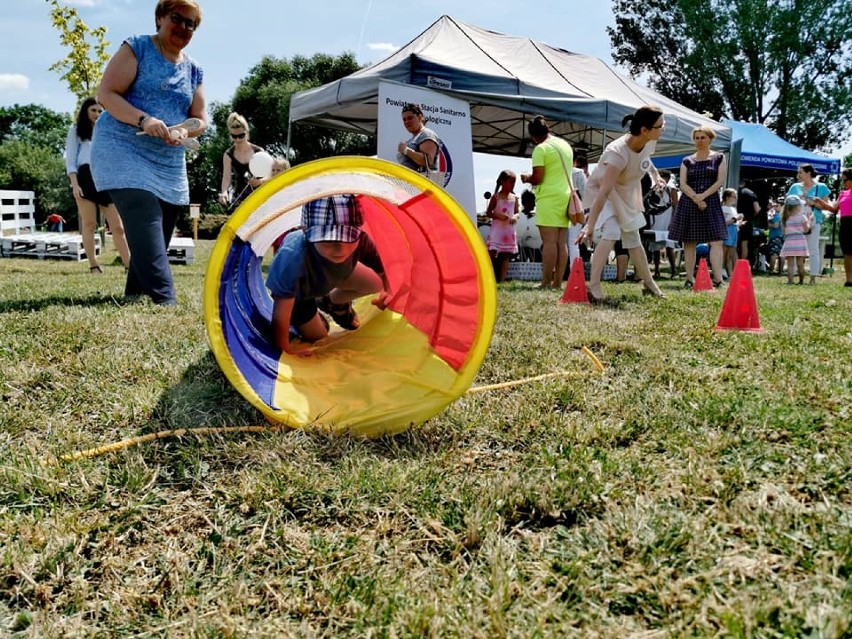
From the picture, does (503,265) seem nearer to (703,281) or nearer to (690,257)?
(690,257)

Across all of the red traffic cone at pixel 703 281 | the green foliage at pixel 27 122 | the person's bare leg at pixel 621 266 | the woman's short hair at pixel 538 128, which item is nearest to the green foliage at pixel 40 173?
the green foliage at pixel 27 122

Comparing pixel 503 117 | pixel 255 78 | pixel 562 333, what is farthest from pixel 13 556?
pixel 255 78

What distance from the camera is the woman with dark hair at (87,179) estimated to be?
21.5 ft

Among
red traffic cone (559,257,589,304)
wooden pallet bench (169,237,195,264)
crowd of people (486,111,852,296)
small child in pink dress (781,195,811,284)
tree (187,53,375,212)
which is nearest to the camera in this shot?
crowd of people (486,111,852,296)

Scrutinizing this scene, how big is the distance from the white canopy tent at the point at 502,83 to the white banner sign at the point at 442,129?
25 cm

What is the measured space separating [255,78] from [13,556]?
37388 mm

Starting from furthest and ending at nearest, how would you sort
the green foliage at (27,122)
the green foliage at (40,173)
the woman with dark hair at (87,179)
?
1. the green foliage at (27,122)
2. the green foliage at (40,173)
3. the woman with dark hair at (87,179)

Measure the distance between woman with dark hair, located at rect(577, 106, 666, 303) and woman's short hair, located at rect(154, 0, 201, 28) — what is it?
3075mm

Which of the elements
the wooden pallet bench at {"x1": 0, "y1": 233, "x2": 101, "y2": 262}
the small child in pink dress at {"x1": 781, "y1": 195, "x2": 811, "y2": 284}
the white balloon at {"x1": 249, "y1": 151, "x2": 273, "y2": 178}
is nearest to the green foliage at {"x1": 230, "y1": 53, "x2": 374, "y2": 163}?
the wooden pallet bench at {"x1": 0, "y1": 233, "x2": 101, "y2": 262}

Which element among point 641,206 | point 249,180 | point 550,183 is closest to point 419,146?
point 550,183

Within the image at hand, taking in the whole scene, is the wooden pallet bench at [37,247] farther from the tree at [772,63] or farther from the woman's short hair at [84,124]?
the tree at [772,63]

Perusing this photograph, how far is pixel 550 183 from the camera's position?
6.66 m

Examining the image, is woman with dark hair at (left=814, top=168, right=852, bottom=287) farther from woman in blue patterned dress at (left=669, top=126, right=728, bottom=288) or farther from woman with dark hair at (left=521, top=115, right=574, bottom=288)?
woman with dark hair at (left=521, top=115, right=574, bottom=288)

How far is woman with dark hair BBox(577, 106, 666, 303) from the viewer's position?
514cm
